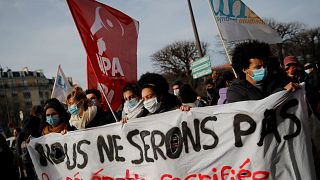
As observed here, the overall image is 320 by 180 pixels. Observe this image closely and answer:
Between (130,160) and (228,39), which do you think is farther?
(228,39)

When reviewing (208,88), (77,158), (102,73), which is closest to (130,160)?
(77,158)

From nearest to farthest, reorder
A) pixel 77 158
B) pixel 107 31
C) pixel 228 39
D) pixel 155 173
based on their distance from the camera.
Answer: pixel 155 173, pixel 77 158, pixel 107 31, pixel 228 39

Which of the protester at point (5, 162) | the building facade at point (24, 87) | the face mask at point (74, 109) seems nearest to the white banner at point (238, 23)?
the face mask at point (74, 109)

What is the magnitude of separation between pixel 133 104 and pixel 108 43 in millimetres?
1096

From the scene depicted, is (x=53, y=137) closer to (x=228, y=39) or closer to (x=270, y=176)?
(x=270, y=176)

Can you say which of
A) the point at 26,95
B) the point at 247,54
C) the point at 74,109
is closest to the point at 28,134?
the point at 74,109

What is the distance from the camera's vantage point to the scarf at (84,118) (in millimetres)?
4168

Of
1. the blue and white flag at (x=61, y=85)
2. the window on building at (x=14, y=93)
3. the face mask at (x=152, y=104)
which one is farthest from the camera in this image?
the window on building at (x=14, y=93)

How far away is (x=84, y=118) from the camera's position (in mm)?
4180

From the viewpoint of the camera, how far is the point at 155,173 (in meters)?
3.50

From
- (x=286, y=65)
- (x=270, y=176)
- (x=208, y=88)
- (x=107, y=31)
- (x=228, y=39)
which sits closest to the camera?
(x=270, y=176)

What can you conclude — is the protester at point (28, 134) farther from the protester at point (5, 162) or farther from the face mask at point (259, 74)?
the face mask at point (259, 74)

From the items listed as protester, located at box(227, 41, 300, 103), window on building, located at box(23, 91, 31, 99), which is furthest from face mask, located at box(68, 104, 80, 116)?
window on building, located at box(23, 91, 31, 99)

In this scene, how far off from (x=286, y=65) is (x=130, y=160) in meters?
2.26
